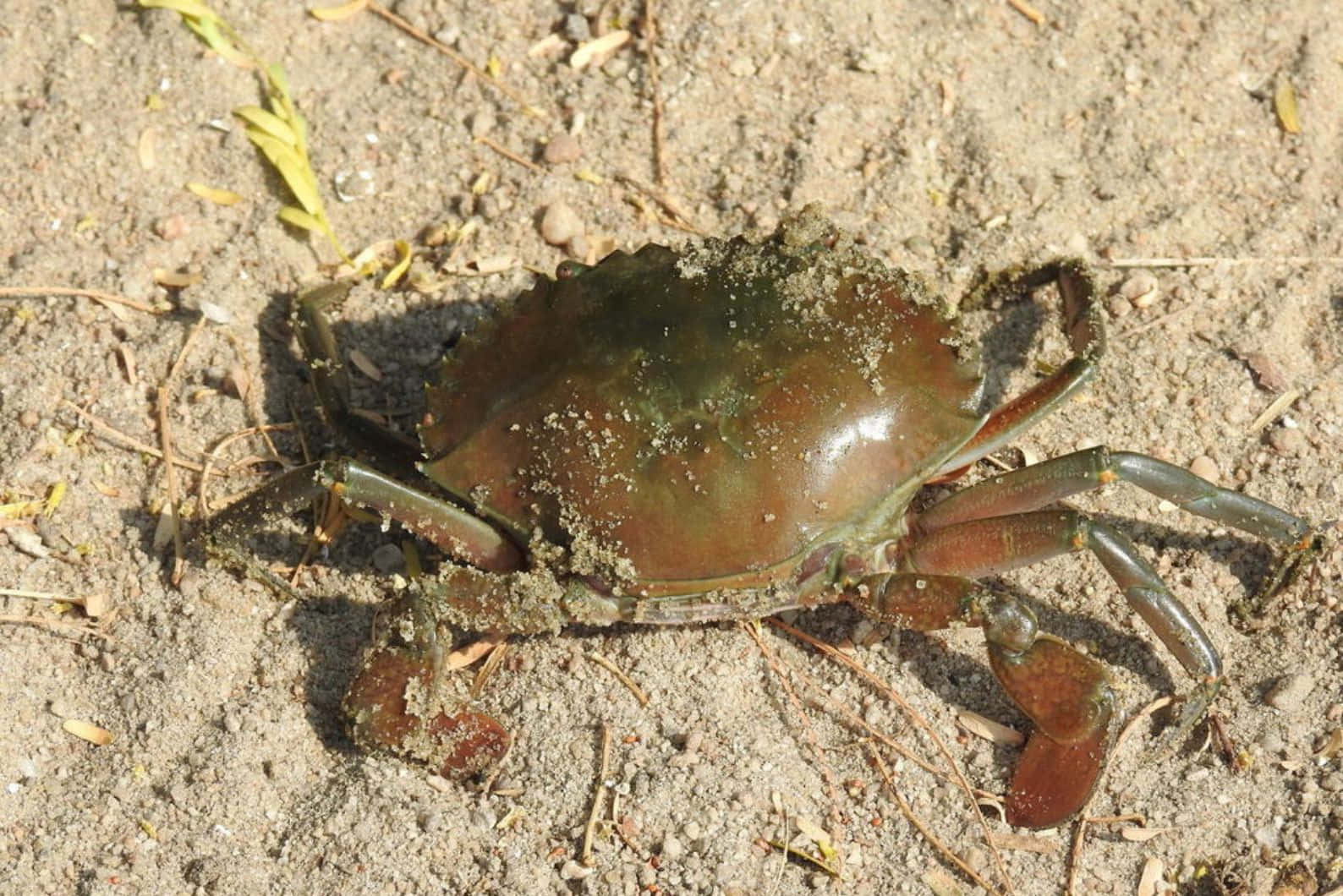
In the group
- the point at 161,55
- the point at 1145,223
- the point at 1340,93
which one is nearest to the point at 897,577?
the point at 1145,223

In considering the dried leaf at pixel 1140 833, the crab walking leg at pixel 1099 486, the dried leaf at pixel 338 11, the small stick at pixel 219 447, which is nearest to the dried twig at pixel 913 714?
the dried leaf at pixel 1140 833

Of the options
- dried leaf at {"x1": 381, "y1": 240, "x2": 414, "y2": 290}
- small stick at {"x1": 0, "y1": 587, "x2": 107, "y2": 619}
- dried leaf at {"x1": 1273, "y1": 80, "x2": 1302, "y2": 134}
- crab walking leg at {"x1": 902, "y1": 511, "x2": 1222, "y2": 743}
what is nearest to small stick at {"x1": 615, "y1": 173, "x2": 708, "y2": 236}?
dried leaf at {"x1": 381, "y1": 240, "x2": 414, "y2": 290}

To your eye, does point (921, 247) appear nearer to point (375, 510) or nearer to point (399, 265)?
point (399, 265)

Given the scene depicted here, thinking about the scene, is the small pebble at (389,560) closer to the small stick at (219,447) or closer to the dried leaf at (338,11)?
the small stick at (219,447)

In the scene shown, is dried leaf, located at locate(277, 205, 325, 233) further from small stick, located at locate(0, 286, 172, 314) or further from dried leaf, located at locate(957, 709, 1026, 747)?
dried leaf, located at locate(957, 709, 1026, 747)

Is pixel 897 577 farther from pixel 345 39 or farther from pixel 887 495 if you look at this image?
pixel 345 39

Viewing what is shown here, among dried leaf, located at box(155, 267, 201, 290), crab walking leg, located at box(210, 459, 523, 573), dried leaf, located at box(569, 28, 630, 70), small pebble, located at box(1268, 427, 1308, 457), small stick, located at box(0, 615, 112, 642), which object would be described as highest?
dried leaf, located at box(569, 28, 630, 70)
